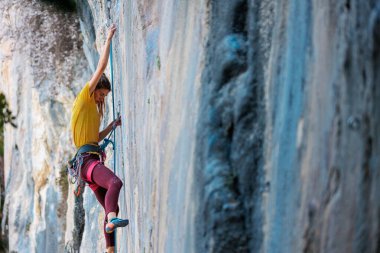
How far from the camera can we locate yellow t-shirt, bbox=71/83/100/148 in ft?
26.4

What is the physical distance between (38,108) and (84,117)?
26.6 feet

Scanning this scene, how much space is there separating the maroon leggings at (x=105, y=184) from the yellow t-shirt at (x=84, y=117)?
194 mm

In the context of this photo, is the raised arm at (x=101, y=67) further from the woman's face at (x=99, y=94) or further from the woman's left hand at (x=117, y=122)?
the woman's left hand at (x=117, y=122)

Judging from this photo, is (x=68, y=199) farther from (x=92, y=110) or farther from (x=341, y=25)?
(x=341, y=25)

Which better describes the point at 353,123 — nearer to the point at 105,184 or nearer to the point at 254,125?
the point at 254,125

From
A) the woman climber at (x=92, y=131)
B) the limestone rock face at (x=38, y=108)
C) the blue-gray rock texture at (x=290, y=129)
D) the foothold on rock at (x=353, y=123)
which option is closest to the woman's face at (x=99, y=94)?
the woman climber at (x=92, y=131)

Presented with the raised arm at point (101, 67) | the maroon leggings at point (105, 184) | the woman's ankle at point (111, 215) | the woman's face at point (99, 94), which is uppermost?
the raised arm at point (101, 67)

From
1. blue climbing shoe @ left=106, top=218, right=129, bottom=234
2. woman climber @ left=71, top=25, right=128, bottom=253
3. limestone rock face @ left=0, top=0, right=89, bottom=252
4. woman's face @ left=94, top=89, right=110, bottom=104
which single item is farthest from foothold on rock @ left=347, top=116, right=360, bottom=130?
limestone rock face @ left=0, top=0, right=89, bottom=252

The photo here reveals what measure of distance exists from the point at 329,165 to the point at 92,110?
4.62 m

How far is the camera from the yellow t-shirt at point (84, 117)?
8.05 metres

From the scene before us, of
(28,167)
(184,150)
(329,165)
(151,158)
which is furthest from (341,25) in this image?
(28,167)

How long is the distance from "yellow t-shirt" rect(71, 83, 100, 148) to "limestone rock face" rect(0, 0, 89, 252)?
271 inches

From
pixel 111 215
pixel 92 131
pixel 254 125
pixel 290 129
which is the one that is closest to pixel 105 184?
pixel 111 215

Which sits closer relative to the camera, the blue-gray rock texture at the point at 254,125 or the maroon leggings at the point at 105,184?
the blue-gray rock texture at the point at 254,125
